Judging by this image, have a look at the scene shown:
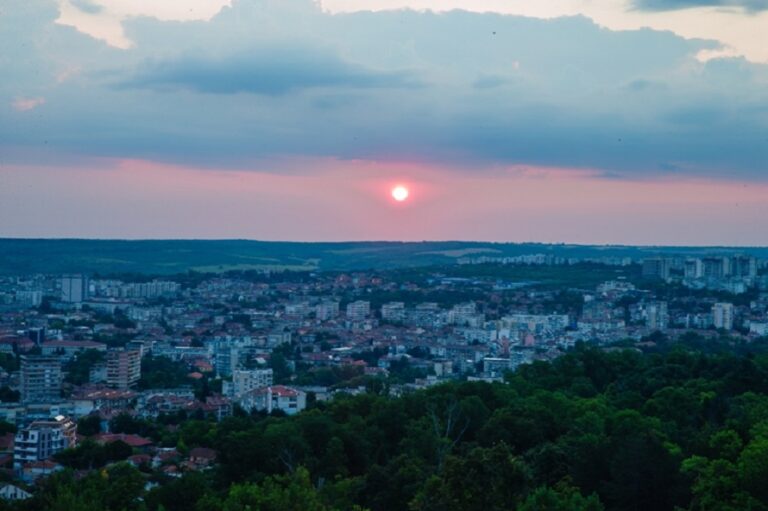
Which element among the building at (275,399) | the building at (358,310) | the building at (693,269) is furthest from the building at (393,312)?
the building at (275,399)

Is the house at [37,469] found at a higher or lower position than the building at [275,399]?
higher

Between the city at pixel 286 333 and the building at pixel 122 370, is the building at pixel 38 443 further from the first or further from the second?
the building at pixel 122 370

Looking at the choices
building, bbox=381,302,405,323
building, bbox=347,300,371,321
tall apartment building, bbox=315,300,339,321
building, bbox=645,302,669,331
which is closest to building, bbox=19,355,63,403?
tall apartment building, bbox=315,300,339,321

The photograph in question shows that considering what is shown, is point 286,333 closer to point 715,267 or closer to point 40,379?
point 40,379

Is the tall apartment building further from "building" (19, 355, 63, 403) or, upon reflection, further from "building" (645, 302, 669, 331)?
"building" (19, 355, 63, 403)

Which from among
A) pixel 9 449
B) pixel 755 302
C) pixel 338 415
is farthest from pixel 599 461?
pixel 755 302
